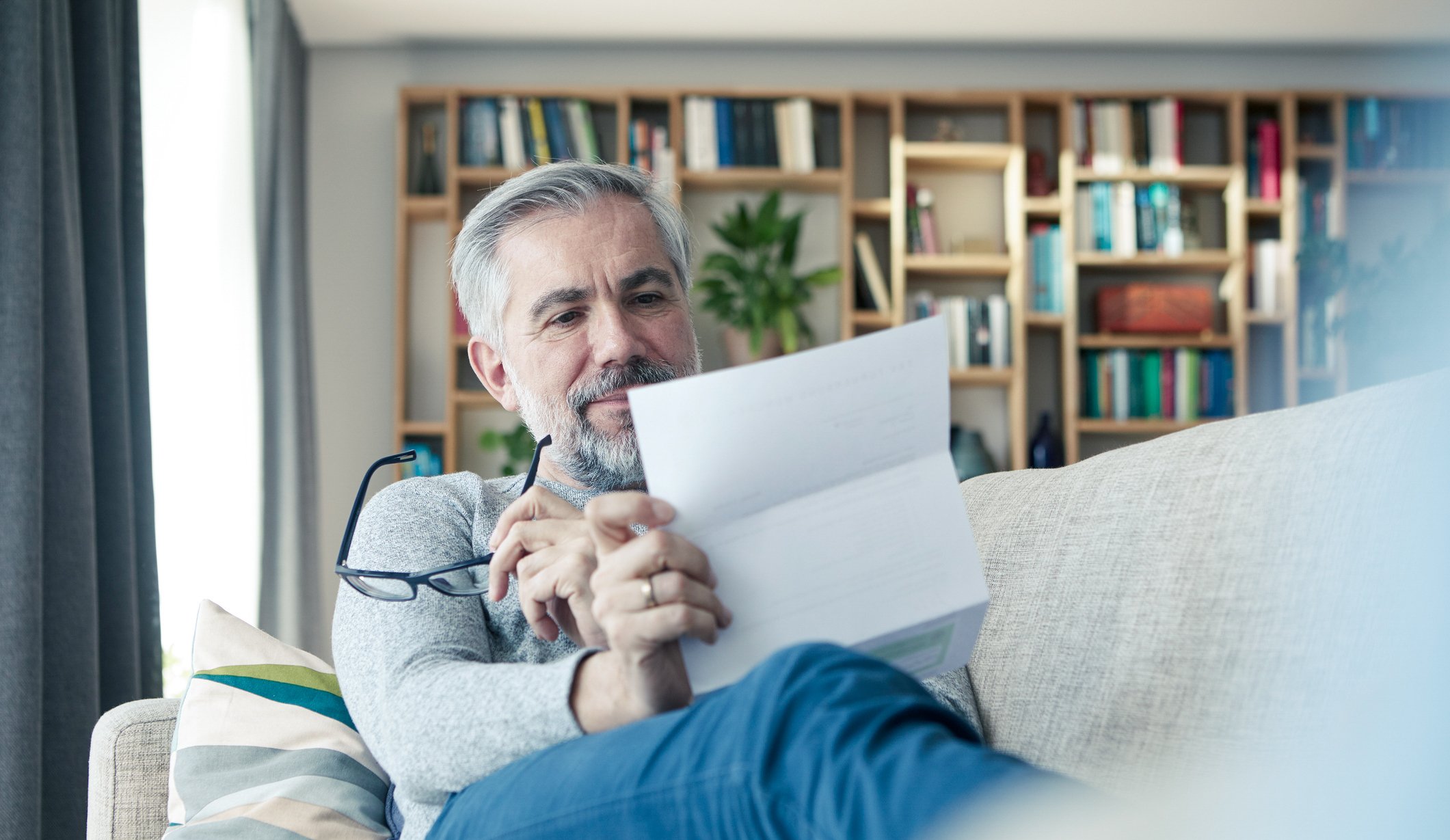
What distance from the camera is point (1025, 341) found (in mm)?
4355

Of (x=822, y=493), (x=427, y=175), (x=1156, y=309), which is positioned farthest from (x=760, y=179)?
(x=822, y=493)

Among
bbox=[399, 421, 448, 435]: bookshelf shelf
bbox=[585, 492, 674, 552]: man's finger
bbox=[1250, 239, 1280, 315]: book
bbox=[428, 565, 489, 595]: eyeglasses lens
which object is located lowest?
bbox=[428, 565, 489, 595]: eyeglasses lens

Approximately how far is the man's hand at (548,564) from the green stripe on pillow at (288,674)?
382 mm

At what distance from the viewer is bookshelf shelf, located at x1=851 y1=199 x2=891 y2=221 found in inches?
167

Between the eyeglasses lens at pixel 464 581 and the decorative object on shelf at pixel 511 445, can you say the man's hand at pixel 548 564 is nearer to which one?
the eyeglasses lens at pixel 464 581

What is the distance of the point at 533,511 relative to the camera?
101 centimetres

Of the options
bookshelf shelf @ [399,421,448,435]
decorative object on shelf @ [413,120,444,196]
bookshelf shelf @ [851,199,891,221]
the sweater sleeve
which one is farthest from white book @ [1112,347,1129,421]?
the sweater sleeve

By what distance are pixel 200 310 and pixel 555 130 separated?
1538mm

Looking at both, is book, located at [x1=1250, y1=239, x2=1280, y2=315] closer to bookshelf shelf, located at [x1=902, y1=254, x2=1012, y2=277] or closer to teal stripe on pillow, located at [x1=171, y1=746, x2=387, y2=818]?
bookshelf shelf, located at [x1=902, y1=254, x2=1012, y2=277]

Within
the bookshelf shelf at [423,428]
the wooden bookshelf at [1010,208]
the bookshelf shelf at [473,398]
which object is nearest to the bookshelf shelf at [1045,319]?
the wooden bookshelf at [1010,208]

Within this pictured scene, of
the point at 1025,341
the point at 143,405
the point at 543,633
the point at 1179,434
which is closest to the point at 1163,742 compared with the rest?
the point at 1179,434

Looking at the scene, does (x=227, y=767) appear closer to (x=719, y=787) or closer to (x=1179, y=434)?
(x=719, y=787)

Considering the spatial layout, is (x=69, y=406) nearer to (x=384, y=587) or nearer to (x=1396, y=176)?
(x=384, y=587)

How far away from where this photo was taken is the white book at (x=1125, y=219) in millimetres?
4223
